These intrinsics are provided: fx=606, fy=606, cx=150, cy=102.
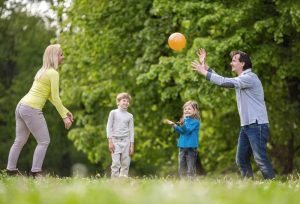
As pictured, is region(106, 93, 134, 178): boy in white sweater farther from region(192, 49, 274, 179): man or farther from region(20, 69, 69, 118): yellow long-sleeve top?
→ region(192, 49, 274, 179): man

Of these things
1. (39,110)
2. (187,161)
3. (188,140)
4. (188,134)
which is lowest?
(187,161)

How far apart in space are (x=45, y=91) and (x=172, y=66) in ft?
28.2

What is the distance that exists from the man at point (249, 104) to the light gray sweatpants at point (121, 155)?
2330 mm

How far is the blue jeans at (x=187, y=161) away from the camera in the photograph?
10.6m

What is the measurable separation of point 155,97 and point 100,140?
3.11m

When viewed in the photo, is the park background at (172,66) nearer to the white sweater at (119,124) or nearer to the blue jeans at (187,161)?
the white sweater at (119,124)

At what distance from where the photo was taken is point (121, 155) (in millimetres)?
11117

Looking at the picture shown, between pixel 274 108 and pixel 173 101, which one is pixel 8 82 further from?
pixel 274 108

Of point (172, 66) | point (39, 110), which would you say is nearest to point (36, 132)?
point (39, 110)

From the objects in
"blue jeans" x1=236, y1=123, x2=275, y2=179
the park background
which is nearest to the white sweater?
"blue jeans" x1=236, y1=123, x2=275, y2=179

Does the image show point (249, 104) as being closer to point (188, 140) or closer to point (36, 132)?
point (188, 140)

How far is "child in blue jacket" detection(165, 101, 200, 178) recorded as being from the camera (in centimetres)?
1062

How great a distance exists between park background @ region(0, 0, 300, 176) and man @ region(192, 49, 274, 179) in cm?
612

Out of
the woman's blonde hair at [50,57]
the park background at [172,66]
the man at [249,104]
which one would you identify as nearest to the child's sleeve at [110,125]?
the woman's blonde hair at [50,57]
